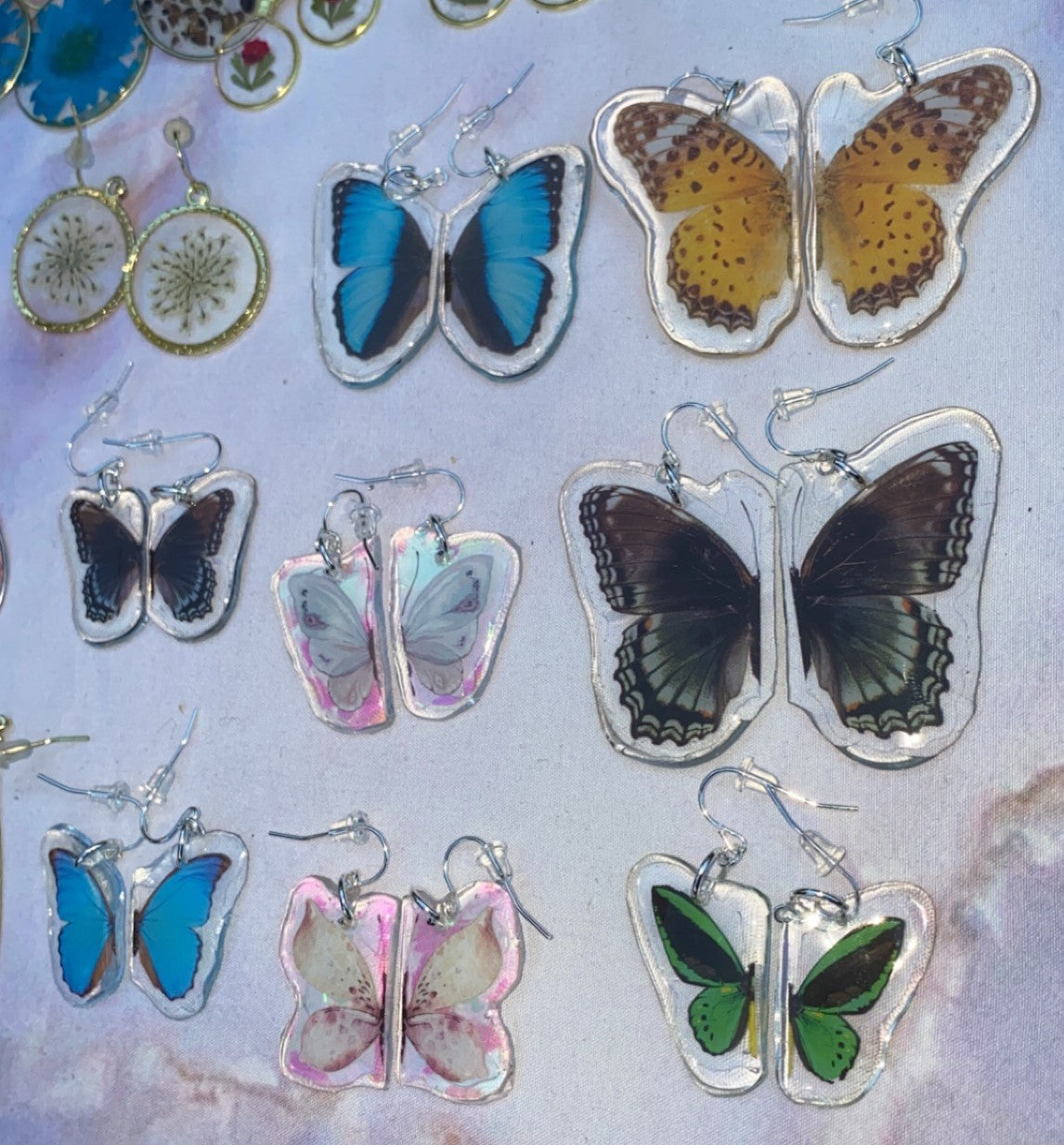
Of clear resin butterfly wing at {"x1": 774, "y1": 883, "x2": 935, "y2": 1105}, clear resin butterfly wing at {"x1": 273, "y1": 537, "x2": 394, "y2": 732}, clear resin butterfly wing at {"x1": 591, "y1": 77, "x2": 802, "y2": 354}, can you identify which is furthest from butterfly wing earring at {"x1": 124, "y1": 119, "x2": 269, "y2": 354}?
clear resin butterfly wing at {"x1": 774, "y1": 883, "x2": 935, "y2": 1105}

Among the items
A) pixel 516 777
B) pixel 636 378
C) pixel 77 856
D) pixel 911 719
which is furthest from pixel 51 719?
pixel 911 719

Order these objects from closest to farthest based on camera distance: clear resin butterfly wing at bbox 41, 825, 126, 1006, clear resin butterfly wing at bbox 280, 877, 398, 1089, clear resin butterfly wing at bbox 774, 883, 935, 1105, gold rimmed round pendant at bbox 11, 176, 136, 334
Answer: clear resin butterfly wing at bbox 774, 883, 935, 1105, clear resin butterfly wing at bbox 280, 877, 398, 1089, clear resin butterfly wing at bbox 41, 825, 126, 1006, gold rimmed round pendant at bbox 11, 176, 136, 334

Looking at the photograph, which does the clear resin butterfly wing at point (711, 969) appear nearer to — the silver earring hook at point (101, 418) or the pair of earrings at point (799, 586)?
the pair of earrings at point (799, 586)

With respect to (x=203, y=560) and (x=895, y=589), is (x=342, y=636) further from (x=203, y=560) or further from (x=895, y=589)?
(x=895, y=589)

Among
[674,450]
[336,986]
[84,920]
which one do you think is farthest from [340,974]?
[674,450]

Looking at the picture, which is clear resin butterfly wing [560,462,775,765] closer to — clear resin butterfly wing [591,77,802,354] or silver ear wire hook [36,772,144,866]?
clear resin butterfly wing [591,77,802,354]

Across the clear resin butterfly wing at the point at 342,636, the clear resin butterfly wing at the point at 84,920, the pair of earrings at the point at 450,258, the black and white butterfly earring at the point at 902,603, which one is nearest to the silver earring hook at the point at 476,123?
the pair of earrings at the point at 450,258

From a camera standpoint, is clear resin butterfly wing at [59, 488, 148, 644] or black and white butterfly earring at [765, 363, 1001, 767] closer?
black and white butterfly earring at [765, 363, 1001, 767]
